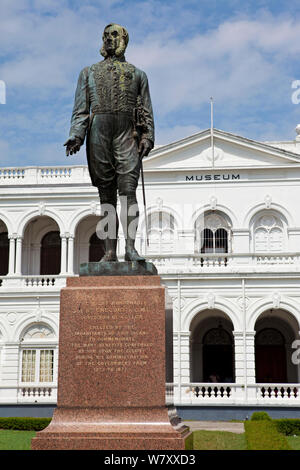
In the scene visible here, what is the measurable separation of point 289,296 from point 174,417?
1862cm

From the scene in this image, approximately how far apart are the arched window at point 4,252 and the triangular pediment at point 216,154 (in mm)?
8164

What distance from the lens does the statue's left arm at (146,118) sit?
934 cm

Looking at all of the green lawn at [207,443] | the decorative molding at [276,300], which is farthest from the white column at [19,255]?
the green lawn at [207,443]

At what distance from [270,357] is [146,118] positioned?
75.3ft

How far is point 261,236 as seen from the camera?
2970 cm

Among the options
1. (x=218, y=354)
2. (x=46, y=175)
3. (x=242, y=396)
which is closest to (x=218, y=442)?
(x=242, y=396)

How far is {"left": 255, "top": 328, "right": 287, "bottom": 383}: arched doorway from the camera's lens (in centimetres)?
3002

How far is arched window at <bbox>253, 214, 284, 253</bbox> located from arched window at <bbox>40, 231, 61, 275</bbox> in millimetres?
9533

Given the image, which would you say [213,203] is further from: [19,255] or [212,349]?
[19,255]

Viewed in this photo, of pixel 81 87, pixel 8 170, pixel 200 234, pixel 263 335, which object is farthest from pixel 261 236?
→ pixel 81 87

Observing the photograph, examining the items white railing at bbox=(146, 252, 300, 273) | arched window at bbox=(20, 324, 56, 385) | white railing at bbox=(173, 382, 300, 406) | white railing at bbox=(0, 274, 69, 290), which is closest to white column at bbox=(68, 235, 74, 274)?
white railing at bbox=(0, 274, 69, 290)

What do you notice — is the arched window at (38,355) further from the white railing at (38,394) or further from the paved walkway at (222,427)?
the paved walkway at (222,427)

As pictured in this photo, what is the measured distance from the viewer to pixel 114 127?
922 centimetres

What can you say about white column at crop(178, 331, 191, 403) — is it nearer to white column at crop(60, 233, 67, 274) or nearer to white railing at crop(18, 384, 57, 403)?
white railing at crop(18, 384, 57, 403)
